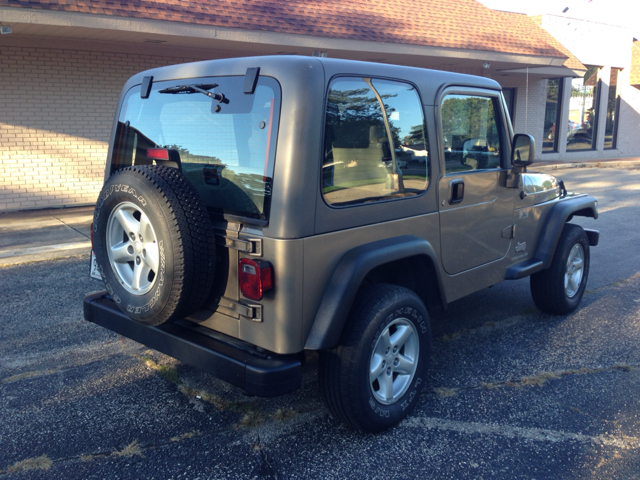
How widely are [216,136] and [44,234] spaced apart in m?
6.18

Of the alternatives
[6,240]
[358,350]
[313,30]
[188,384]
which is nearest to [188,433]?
[188,384]

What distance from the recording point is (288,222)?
8.50ft

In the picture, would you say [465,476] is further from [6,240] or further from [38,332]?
[6,240]

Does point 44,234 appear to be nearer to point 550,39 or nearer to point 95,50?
point 95,50

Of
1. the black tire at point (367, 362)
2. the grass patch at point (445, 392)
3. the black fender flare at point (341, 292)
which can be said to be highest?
the black fender flare at point (341, 292)

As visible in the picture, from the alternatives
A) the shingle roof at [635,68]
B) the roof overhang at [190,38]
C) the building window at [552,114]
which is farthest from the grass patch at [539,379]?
the shingle roof at [635,68]

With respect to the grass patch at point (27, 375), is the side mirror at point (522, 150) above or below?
above

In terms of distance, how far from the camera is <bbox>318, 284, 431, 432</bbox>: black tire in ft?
9.20

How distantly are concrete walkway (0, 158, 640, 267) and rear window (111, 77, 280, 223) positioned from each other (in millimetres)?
4043

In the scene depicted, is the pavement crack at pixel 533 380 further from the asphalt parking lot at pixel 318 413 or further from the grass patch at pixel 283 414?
the grass patch at pixel 283 414

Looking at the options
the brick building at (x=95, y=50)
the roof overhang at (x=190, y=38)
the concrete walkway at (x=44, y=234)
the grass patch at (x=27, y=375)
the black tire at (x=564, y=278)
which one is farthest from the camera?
the brick building at (x=95, y=50)

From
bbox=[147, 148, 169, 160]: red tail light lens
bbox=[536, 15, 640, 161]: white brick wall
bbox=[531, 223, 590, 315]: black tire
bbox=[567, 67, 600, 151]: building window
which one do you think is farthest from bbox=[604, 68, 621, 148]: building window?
bbox=[147, 148, 169, 160]: red tail light lens

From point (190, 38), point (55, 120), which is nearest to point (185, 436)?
point (190, 38)

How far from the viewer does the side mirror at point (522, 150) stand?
3.91 metres
